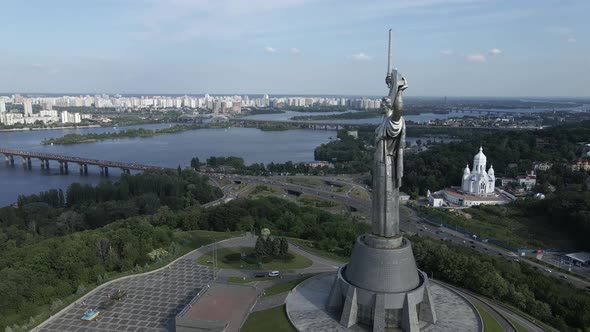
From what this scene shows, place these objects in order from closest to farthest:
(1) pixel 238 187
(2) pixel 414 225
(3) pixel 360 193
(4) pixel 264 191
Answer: (2) pixel 414 225, (3) pixel 360 193, (4) pixel 264 191, (1) pixel 238 187

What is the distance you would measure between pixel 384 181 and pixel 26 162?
61.9 meters

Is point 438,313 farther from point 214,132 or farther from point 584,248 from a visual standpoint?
point 214,132

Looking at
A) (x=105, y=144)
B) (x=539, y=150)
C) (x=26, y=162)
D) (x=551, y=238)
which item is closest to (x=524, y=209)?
(x=551, y=238)

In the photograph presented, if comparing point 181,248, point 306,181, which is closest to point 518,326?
point 181,248

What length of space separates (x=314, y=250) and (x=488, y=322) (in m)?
8.97

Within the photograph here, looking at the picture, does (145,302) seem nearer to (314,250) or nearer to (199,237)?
(199,237)

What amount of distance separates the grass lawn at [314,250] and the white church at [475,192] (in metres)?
16.4

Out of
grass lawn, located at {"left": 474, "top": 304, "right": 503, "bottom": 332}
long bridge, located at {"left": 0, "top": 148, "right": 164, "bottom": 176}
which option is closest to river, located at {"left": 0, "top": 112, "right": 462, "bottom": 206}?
long bridge, located at {"left": 0, "top": 148, "right": 164, "bottom": 176}

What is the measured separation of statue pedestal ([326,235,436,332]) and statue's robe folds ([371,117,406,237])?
465 millimetres

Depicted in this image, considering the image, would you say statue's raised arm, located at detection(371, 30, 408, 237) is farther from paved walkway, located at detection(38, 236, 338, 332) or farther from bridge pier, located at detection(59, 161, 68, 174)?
bridge pier, located at detection(59, 161, 68, 174)

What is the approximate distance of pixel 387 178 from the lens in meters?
12.3

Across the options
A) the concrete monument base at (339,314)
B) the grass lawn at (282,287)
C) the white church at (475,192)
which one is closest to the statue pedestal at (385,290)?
the concrete monument base at (339,314)

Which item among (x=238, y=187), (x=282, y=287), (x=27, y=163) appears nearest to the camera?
(x=282, y=287)

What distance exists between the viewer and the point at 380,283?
11914 mm
